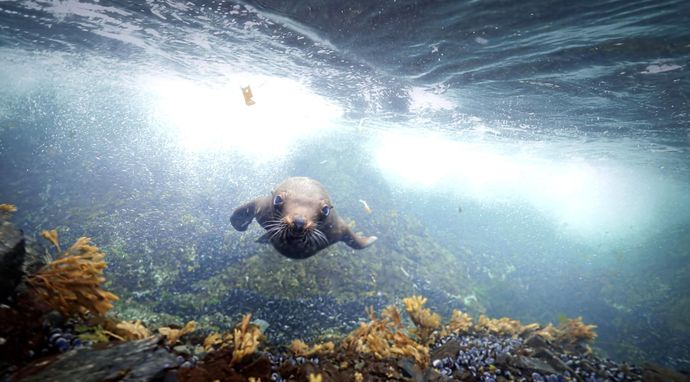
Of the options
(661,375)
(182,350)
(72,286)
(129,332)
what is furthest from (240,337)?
(661,375)

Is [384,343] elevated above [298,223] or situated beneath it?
situated beneath

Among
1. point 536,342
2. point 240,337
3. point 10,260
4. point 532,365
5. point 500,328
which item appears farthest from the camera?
point 500,328

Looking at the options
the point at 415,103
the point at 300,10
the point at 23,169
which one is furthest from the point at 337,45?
the point at 23,169

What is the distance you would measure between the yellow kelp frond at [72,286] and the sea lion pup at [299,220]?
213cm

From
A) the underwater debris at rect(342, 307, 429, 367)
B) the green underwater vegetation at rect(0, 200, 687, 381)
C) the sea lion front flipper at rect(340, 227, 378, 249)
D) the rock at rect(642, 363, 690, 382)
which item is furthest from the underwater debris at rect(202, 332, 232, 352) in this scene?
the rock at rect(642, 363, 690, 382)

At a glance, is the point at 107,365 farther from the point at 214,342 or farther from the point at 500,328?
the point at 500,328

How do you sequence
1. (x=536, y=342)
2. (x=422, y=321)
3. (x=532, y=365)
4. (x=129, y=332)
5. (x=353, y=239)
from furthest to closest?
(x=353, y=239), (x=422, y=321), (x=536, y=342), (x=532, y=365), (x=129, y=332)

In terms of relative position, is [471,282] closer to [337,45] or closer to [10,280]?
[337,45]

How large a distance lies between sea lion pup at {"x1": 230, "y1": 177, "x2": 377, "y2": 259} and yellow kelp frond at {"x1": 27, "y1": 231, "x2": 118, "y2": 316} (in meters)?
2.13

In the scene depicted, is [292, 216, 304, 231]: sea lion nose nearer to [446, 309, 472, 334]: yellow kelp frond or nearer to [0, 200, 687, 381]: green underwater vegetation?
[0, 200, 687, 381]: green underwater vegetation

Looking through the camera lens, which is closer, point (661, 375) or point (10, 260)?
point (10, 260)

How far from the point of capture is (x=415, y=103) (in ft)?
64.0

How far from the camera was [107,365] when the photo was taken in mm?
2330

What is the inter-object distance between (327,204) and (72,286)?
3.36 m
